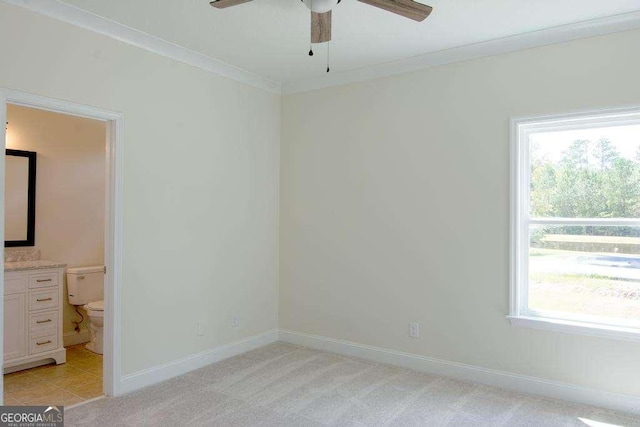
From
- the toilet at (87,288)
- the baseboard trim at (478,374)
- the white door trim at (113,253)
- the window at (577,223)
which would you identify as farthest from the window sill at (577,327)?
the toilet at (87,288)

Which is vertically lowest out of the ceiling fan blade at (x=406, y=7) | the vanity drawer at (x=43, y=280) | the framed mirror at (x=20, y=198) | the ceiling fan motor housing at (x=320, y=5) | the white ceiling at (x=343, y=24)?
the vanity drawer at (x=43, y=280)

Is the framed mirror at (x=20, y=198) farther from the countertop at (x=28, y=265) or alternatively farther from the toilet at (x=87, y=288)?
the toilet at (x=87, y=288)

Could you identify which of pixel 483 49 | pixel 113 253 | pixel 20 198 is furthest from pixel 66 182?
pixel 483 49

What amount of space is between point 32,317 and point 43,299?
0.17 meters

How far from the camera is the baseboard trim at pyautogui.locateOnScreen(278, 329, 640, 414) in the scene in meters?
3.04

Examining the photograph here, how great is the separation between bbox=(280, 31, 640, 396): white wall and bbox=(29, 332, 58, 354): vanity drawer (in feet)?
7.03

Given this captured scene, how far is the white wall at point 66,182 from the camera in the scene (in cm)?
441

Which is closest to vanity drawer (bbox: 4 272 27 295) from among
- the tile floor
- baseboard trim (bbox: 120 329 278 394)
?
the tile floor

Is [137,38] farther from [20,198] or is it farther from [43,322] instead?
[43,322]

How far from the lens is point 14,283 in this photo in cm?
377

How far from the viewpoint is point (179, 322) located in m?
3.71

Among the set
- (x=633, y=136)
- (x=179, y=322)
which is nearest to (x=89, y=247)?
(x=179, y=322)

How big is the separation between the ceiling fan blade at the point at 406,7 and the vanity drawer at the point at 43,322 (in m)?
3.76

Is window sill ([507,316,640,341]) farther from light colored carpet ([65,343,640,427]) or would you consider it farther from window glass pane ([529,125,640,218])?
window glass pane ([529,125,640,218])
